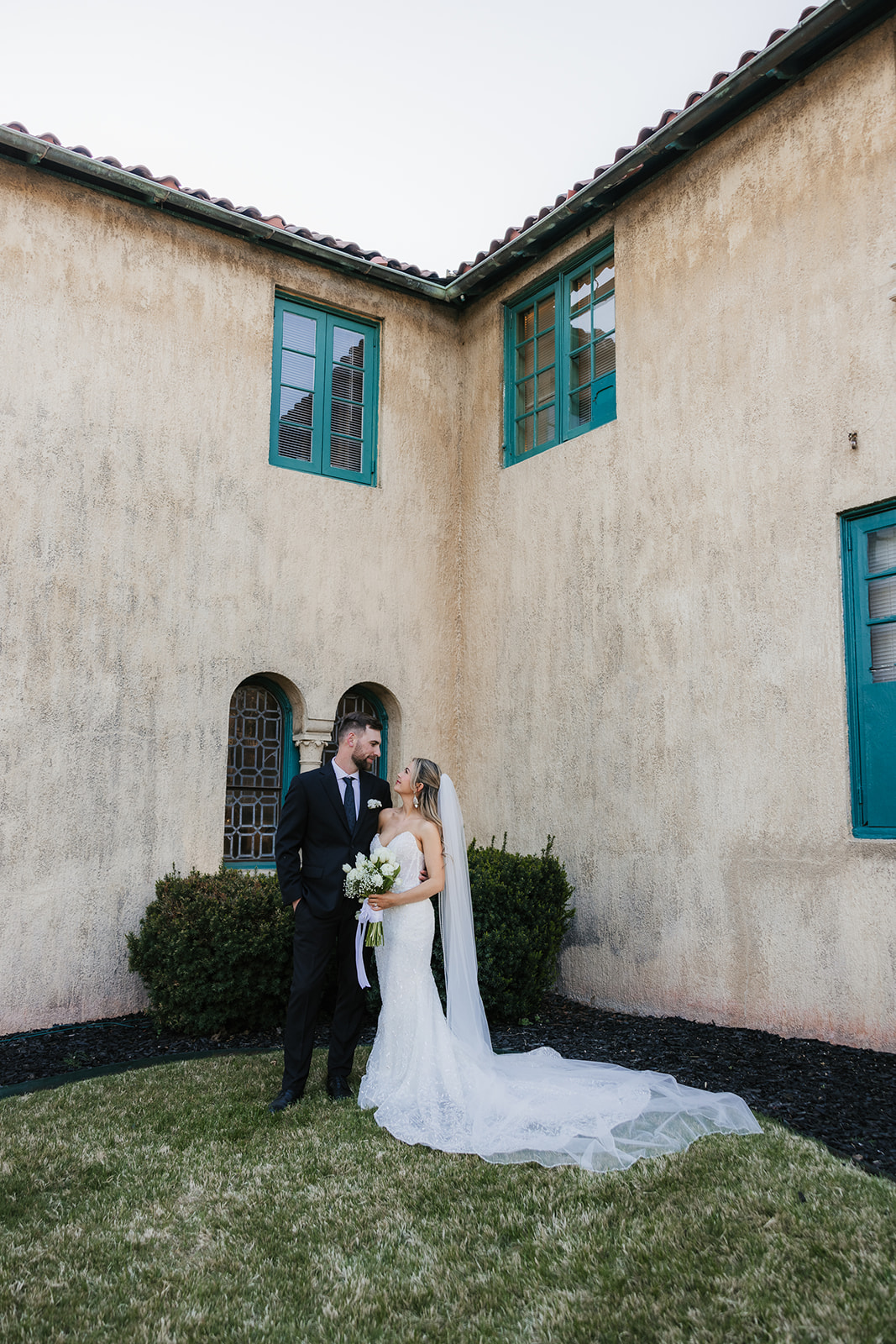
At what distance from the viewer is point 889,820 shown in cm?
586

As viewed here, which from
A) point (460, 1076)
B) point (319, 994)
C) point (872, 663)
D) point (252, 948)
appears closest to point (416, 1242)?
point (460, 1076)

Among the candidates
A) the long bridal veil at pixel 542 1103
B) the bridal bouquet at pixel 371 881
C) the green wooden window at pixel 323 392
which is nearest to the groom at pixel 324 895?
the bridal bouquet at pixel 371 881

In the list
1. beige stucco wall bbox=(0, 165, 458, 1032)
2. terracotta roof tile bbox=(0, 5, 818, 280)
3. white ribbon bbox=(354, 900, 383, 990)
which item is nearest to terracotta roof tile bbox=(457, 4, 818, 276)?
terracotta roof tile bbox=(0, 5, 818, 280)

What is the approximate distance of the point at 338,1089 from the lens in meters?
5.28

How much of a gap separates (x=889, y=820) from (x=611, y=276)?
5.33 meters

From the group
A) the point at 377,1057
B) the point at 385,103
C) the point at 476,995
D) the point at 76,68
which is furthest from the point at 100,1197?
the point at 385,103

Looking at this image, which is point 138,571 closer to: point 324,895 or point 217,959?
point 217,959

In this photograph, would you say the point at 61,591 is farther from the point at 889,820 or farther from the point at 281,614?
the point at 889,820

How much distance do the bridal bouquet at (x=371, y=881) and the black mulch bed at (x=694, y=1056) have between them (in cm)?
161

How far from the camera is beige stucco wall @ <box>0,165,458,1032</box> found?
286 inches

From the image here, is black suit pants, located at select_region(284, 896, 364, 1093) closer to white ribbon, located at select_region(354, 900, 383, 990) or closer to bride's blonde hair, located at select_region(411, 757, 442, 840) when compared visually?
white ribbon, located at select_region(354, 900, 383, 990)

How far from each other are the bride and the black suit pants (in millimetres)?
181

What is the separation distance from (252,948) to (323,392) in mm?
5247

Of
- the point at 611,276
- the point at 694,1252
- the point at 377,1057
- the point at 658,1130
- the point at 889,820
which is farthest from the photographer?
the point at 611,276
